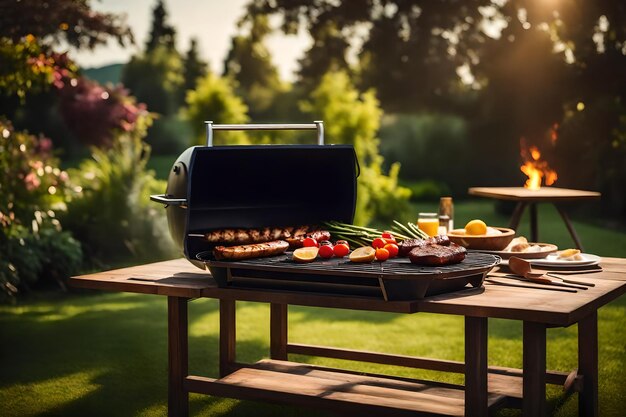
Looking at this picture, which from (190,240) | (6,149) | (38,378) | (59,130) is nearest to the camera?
(190,240)

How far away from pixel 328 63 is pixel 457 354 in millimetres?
11480

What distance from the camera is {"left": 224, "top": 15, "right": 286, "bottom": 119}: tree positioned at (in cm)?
1700

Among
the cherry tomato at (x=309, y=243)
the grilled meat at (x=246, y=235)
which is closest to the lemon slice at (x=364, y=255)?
the cherry tomato at (x=309, y=243)

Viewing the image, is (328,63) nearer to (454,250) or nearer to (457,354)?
(457,354)

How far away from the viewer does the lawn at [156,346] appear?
491cm

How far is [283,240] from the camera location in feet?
13.8

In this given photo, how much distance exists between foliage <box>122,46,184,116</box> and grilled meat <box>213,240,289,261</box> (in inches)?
873

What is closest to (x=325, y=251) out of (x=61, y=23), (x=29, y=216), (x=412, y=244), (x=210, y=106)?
(x=412, y=244)

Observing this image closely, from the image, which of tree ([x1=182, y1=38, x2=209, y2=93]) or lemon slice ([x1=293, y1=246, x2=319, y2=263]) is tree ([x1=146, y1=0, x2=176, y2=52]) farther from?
lemon slice ([x1=293, y1=246, x2=319, y2=263])

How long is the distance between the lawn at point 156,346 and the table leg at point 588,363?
0.28m

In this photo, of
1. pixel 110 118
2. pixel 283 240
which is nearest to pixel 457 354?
pixel 283 240

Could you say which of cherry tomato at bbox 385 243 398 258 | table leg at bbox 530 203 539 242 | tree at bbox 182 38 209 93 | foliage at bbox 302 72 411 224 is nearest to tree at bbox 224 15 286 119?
tree at bbox 182 38 209 93

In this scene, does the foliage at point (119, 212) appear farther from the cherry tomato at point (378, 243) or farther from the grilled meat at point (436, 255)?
the grilled meat at point (436, 255)

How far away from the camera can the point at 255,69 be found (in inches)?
1088
